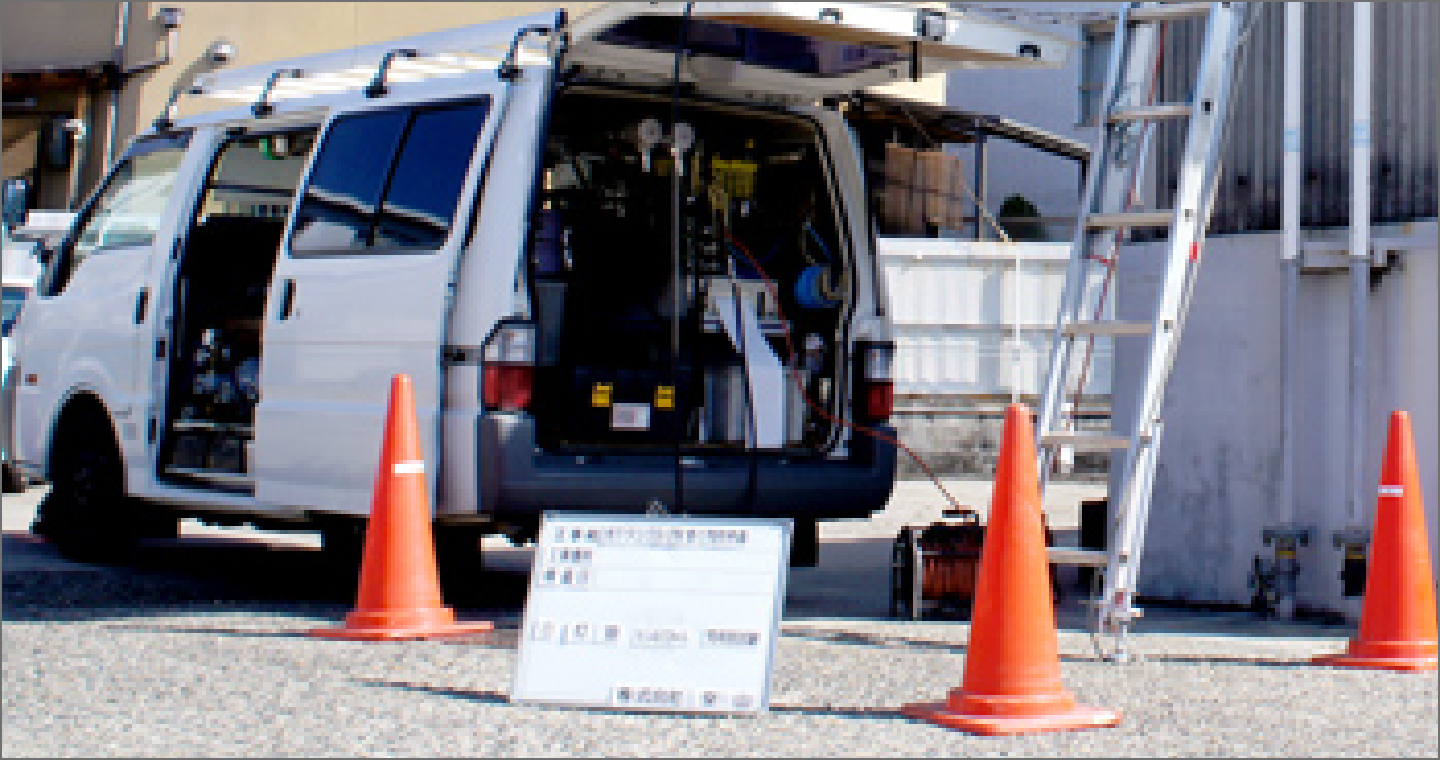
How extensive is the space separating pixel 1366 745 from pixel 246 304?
5.86m

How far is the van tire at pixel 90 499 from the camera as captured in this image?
959 centimetres

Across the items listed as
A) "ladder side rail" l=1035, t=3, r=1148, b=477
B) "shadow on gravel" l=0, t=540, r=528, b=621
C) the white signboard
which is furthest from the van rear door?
"ladder side rail" l=1035, t=3, r=1148, b=477

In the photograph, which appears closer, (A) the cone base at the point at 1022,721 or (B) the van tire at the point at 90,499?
(A) the cone base at the point at 1022,721

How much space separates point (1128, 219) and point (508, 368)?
2.32 meters

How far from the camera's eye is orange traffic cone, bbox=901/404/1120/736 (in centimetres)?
567

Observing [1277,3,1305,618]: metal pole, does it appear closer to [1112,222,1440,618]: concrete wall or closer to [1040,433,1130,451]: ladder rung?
[1112,222,1440,618]: concrete wall

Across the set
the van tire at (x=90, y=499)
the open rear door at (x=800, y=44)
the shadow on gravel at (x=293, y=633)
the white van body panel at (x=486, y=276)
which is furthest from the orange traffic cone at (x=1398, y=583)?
the van tire at (x=90, y=499)

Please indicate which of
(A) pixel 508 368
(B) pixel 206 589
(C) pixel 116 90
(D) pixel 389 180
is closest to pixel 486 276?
(A) pixel 508 368

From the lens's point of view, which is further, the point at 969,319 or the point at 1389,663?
the point at 969,319

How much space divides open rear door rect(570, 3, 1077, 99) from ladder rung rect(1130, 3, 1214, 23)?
1.09 feet

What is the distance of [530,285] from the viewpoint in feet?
25.3

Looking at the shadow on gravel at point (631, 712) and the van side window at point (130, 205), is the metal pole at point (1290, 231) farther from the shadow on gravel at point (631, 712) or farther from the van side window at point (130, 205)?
the van side window at point (130, 205)

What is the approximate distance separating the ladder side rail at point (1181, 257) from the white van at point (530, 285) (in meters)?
0.79

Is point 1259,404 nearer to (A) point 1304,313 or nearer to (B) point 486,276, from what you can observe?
(A) point 1304,313
